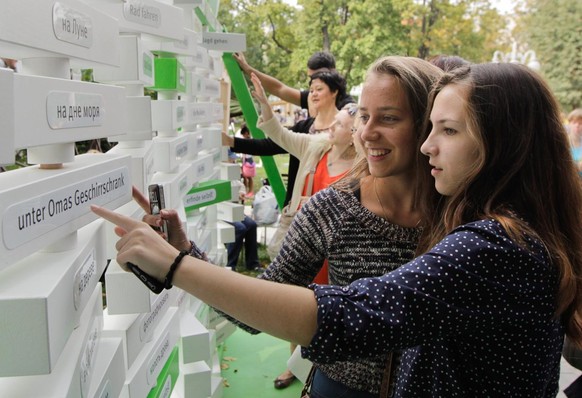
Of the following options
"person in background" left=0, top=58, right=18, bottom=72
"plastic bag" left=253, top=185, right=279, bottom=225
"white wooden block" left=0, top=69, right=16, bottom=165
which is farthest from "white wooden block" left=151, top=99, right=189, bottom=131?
"plastic bag" left=253, top=185, right=279, bottom=225

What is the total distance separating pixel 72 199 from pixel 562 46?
3004cm

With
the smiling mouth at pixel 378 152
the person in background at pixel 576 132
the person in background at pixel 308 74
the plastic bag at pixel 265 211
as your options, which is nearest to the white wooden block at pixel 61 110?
the smiling mouth at pixel 378 152

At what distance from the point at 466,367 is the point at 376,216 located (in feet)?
1.85

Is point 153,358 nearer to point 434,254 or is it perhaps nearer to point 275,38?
point 434,254

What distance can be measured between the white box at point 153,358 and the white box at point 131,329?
35mm

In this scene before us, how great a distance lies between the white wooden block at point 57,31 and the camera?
97 cm

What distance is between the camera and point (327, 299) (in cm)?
114

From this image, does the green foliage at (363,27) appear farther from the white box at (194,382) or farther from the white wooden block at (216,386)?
the white box at (194,382)

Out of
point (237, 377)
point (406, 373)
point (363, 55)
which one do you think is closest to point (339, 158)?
point (237, 377)

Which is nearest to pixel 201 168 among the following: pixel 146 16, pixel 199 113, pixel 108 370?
pixel 199 113

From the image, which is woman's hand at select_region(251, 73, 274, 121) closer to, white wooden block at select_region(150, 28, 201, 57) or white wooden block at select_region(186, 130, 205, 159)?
white wooden block at select_region(186, 130, 205, 159)

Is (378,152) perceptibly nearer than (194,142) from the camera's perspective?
Yes

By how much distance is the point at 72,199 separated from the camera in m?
1.23

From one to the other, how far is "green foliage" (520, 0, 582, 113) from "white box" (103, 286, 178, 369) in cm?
2736
